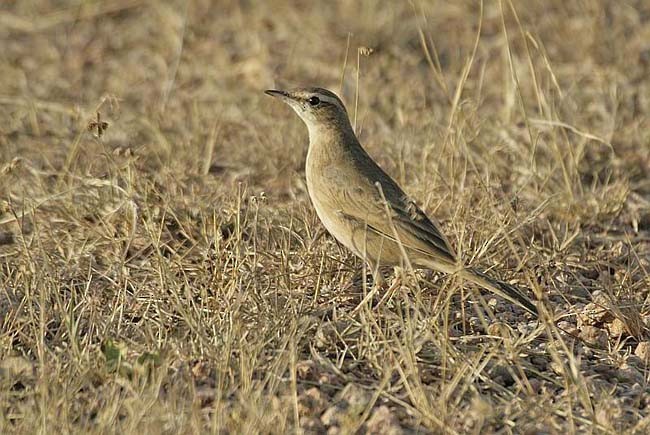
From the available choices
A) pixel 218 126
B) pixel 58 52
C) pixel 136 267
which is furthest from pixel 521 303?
pixel 58 52

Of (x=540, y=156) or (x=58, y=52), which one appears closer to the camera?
(x=540, y=156)

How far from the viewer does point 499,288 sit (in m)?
5.53

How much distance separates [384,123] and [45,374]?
435cm

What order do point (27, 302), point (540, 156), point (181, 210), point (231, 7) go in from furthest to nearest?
point (231, 7) → point (540, 156) → point (181, 210) → point (27, 302)

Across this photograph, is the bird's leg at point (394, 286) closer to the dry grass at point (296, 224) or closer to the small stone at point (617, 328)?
the dry grass at point (296, 224)

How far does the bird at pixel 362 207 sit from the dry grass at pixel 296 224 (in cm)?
15

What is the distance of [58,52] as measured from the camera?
10.0 m

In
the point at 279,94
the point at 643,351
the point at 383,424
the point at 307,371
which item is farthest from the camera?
the point at 279,94

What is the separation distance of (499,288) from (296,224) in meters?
1.40

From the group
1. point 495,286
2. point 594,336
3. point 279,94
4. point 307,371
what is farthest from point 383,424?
point 279,94

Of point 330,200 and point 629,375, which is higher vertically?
point 330,200

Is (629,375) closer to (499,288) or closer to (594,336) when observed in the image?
(594,336)

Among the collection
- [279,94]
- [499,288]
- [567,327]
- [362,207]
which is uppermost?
[279,94]

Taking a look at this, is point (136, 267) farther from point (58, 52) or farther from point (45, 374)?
point (58, 52)
